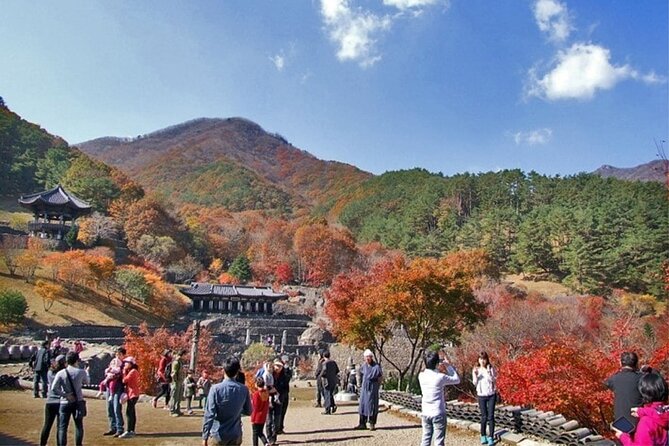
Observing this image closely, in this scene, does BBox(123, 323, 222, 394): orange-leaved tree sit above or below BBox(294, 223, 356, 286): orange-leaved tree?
below

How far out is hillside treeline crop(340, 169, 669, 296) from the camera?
42.5 m

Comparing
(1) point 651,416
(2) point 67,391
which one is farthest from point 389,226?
(1) point 651,416

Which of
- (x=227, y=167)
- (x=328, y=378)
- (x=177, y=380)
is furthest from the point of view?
(x=227, y=167)

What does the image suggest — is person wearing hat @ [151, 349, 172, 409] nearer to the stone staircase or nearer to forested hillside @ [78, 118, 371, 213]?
the stone staircase

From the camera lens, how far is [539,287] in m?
45.3

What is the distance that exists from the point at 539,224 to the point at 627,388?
1886 inches

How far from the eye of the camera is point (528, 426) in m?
7.82

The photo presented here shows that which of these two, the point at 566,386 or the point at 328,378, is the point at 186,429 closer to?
the point at 328,378

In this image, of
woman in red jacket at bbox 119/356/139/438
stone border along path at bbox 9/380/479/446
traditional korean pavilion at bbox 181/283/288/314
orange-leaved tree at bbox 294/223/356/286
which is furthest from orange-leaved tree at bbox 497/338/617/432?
orange-leaved tree at bbox 294/223/356/286

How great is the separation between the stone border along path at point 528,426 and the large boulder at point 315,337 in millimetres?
25691

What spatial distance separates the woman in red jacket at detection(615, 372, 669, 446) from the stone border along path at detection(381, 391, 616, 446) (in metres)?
2.19

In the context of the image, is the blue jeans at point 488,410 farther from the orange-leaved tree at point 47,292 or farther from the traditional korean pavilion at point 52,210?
the traditional korean pavilion at point 52,210

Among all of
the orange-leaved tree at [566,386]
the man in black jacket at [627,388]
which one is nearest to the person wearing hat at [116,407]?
the man in black jacket at [627,388]

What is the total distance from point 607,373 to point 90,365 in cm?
1892
